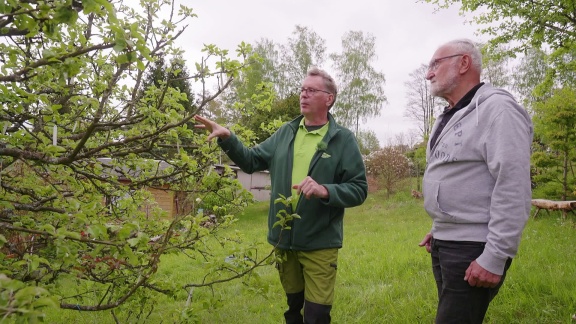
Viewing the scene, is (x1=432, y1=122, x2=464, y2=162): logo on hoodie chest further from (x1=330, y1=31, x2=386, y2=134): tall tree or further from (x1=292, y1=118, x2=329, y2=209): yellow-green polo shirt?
(x1=330, y1=31, x2=386, y2=134): tall tree

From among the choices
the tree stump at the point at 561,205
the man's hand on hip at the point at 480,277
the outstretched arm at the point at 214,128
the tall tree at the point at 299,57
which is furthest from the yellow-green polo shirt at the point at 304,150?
the tall tree at the point at 299,57

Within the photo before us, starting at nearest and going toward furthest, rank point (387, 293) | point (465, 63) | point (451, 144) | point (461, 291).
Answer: point (461, 291)
point (451, 144)
point (465, 63)
point (387, 293)

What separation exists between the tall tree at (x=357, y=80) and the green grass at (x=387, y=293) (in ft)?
84.2

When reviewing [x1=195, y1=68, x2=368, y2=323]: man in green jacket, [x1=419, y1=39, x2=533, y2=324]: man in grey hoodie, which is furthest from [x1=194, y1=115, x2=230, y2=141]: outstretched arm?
[x1=419, y1=39, x2=533, y2=324]: man in grey hoodie

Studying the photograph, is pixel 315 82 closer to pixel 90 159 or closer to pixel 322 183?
pixel 322 183

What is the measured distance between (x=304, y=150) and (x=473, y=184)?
4.24 feet

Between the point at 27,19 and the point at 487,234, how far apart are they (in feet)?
7.13

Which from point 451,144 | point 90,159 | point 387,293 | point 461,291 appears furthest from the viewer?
point 387,293

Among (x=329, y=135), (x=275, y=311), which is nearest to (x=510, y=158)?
(x=329, y=135)

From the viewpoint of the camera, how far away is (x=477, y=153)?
7.09 feet

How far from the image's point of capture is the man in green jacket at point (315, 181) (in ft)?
9.44

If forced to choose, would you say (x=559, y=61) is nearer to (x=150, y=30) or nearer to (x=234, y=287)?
(x=234, y=287)

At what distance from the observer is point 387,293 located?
4.78 meters

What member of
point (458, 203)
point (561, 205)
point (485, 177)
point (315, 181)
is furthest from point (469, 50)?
point (561, 205)
